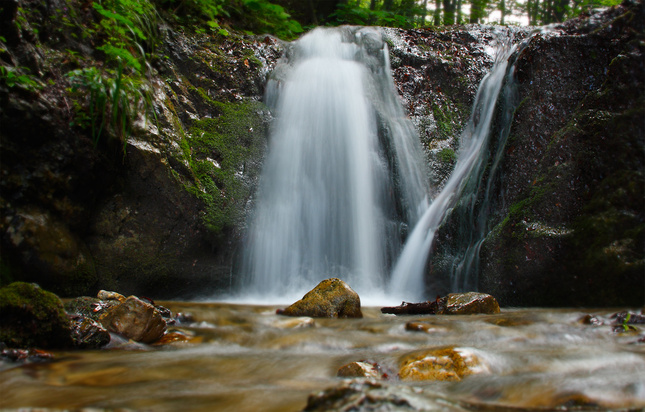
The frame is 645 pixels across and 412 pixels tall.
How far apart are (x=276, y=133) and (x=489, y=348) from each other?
5.16 m

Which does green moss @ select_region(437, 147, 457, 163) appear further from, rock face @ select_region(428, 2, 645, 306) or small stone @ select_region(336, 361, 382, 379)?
small stone @ select_region(336, 361, 382, 379)

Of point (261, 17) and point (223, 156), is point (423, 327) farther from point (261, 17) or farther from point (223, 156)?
point (261, 17)

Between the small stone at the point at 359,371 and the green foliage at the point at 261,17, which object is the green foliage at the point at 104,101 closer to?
the small stone at the point at 359,371

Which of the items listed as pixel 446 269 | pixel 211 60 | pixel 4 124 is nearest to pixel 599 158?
pixel 446 269

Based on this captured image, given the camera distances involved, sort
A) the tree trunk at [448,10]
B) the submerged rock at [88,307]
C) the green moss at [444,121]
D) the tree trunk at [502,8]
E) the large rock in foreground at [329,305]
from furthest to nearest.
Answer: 1. the tree trunk at [502,8]
2. the tree trunk at [448,10]
3. the green moss at [444,121]
4. the large rock in foreground at [329,305]
5. the submerged rock at [88,307]

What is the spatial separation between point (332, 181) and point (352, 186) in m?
0.34

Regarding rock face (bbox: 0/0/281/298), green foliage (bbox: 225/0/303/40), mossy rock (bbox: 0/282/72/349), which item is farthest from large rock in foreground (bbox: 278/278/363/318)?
green foliage (bbox: 225/0/303/40)

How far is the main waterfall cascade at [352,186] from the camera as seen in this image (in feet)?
19.0

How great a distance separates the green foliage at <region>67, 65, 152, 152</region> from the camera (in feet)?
15.4

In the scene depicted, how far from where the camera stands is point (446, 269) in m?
5.36

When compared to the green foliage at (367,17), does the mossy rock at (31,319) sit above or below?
below

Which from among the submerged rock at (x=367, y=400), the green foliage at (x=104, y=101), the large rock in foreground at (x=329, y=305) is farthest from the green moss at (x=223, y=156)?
the submerged rock at (x=367, y=400)

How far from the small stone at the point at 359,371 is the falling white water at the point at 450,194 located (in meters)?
3.31

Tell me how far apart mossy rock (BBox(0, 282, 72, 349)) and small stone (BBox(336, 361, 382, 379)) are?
1.88 meters
